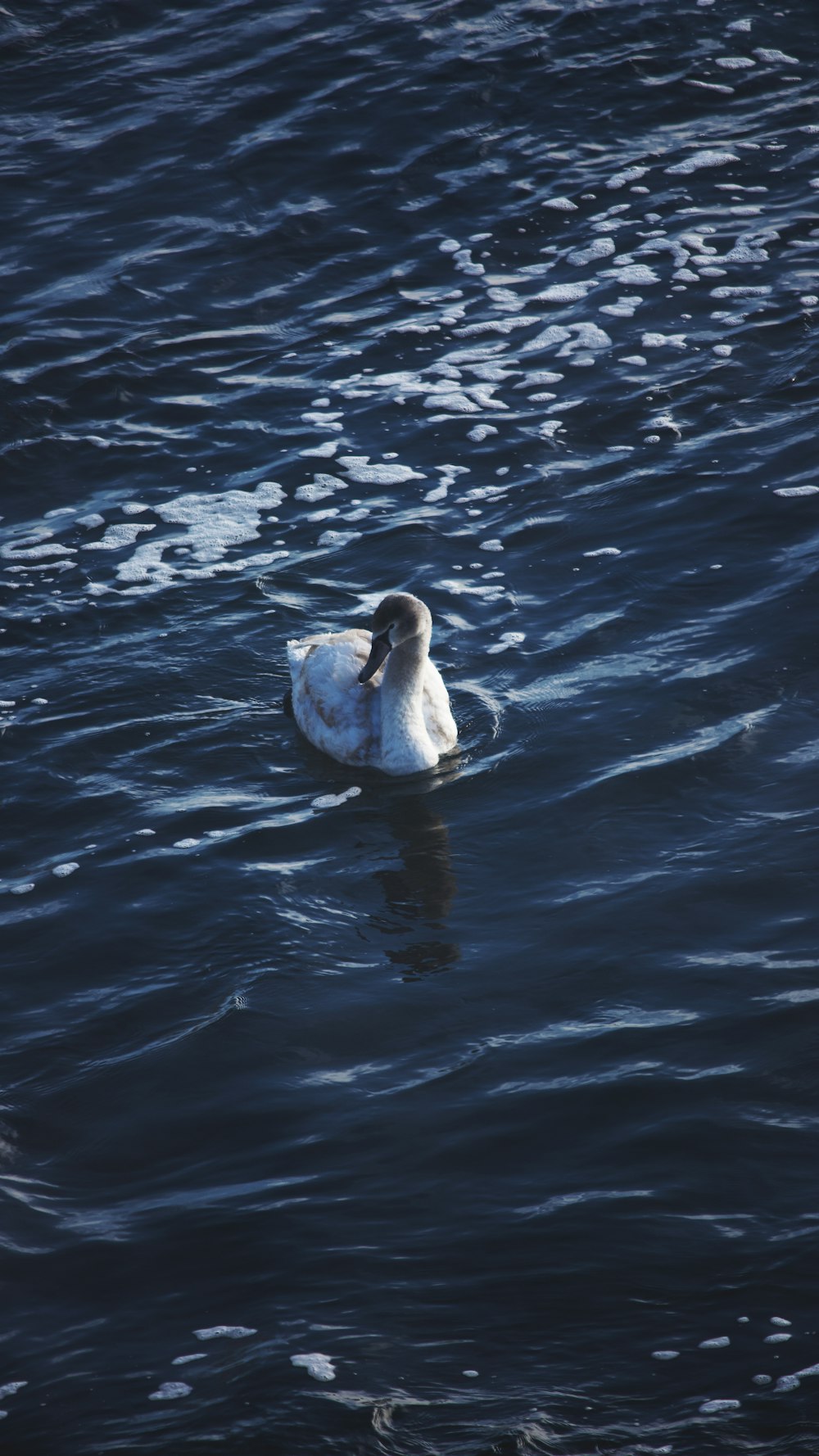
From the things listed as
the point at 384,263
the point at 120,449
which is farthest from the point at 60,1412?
the point at 384,263

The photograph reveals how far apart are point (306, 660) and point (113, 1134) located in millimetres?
4278

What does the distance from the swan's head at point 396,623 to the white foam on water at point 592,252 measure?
7.98 meters

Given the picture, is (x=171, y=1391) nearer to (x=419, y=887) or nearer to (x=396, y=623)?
(x=419, y=887)

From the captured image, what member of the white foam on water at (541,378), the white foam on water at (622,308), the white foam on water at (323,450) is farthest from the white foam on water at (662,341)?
the white foam on water at (323,450)

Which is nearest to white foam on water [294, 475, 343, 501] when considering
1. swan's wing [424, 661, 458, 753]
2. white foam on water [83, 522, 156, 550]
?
white foam on water [83, 522, 156, 550]

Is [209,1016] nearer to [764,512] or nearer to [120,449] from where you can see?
[764,512]

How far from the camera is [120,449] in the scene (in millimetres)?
13977

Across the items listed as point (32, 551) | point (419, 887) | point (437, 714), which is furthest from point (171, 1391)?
point (32, 551)

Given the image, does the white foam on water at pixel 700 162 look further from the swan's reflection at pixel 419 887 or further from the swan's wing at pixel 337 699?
the swan's reflection at pixel 419 887

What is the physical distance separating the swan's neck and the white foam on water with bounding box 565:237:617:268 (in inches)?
319

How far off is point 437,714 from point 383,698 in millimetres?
384

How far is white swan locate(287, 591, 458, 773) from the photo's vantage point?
950cm

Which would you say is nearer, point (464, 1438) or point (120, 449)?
point (464, 1438)

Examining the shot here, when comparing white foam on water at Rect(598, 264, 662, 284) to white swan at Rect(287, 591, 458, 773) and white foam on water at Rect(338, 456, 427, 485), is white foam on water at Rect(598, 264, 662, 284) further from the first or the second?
white swan at Rect(287, 591, 458, 773)
